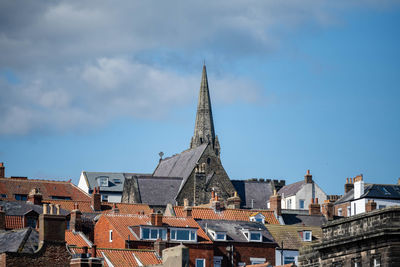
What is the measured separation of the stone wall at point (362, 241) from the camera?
34.1m

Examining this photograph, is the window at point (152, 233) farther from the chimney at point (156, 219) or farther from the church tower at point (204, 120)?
the church tower at point (204, 120)

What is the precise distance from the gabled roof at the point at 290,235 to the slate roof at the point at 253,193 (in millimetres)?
37239

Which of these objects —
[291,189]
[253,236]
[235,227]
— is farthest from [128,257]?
[291,189]

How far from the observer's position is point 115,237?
226 ft

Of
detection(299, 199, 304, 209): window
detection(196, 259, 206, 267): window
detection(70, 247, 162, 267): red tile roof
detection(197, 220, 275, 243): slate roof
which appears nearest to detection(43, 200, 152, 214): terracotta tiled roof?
detection(197, 220, 275, 243): slate roof

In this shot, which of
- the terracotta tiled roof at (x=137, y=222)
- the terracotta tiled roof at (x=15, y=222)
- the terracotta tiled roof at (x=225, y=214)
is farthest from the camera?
the terracotta tiled roof at (x=225, y=214)

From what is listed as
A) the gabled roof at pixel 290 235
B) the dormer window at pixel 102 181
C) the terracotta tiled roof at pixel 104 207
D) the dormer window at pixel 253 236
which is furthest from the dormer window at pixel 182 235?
the dormer window at pixel 102 181

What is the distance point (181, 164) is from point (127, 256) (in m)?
57.9

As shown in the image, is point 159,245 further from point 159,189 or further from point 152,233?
point 159,189

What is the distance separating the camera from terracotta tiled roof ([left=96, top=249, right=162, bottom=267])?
5912 cm

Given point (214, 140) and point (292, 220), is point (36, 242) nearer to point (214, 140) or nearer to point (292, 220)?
point (292, 220)

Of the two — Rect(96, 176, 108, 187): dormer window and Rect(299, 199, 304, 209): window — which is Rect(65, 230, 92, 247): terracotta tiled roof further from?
Rect(96, 176, 108, 187): dormer window

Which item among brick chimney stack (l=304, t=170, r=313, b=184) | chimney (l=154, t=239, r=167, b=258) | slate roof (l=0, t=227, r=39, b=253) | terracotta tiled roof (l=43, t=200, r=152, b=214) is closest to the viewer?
slate roof (l=0, t=227, r=39, b=253)

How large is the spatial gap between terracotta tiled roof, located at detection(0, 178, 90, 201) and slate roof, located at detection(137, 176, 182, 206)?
6.43 metres
